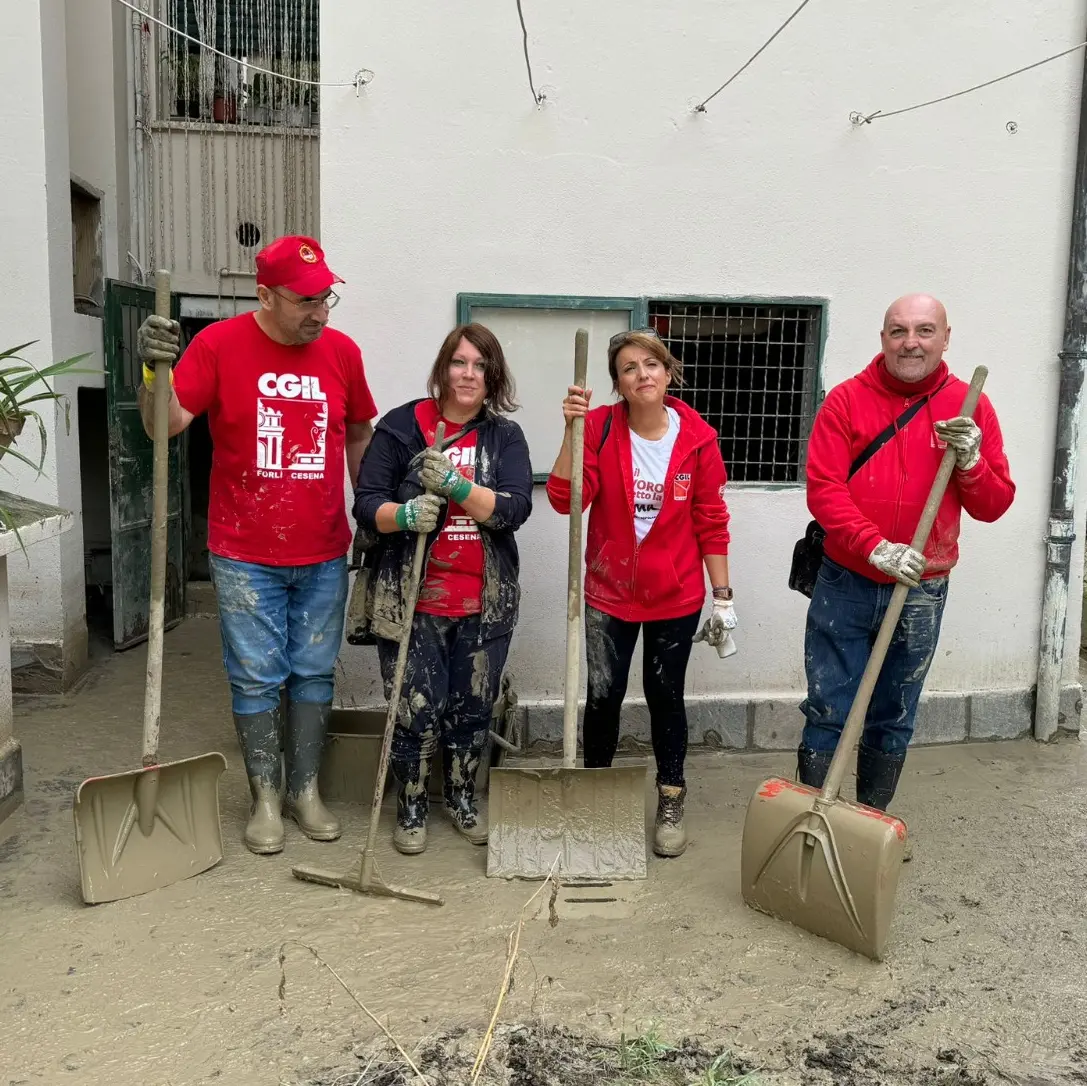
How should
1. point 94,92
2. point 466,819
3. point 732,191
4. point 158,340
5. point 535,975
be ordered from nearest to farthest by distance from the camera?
1. point 535,975
2. point 158,340
3. point 466,819
4. point 732,191
5. point 94,92

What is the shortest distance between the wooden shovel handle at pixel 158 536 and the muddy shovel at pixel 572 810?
1099 millimetres

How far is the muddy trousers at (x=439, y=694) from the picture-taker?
3.38m

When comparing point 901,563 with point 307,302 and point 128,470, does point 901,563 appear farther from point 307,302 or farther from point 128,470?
point 128,470

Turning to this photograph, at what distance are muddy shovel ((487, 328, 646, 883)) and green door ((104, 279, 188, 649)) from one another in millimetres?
3339

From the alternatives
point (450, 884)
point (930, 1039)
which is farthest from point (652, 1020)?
point (450, 884)

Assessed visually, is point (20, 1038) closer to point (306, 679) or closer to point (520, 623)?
point (306, 679)

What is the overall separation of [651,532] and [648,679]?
523 millimetres

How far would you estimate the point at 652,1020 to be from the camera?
8.32ft

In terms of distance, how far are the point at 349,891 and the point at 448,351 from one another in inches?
69.6

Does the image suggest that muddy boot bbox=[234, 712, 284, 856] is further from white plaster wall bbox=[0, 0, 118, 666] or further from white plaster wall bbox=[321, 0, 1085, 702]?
Answer: white plaster wall bbox=[0, 0, 118, 666]

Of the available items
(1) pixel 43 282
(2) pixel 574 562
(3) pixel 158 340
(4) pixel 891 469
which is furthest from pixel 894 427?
(1) pixel 43 282

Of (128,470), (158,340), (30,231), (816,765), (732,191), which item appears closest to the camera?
(158,340)

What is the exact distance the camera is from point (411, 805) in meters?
3.50

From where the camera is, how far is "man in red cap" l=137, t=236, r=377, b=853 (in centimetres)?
329
